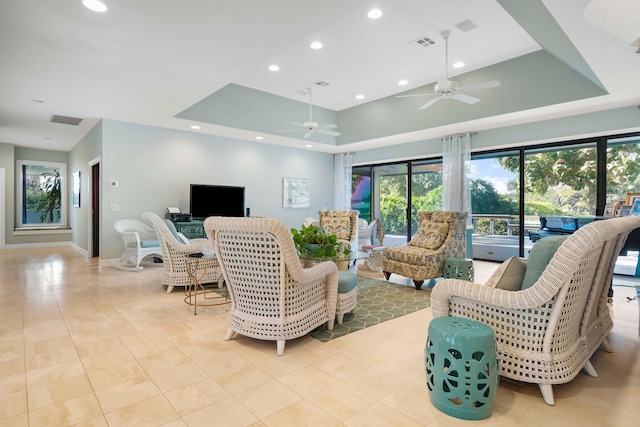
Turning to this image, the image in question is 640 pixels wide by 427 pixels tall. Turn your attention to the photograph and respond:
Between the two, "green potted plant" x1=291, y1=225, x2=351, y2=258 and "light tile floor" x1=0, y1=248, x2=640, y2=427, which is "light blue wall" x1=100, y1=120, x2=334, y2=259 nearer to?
"light tile floor" x1=0, y1=248, x2=640, y2=427

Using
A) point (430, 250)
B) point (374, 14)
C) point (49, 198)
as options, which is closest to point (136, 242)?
point (430, 250)

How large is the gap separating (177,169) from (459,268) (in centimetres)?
549

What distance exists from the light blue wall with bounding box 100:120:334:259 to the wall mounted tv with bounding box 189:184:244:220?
276mm

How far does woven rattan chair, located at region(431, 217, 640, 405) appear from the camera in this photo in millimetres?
1819

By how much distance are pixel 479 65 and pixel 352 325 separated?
4822 mm

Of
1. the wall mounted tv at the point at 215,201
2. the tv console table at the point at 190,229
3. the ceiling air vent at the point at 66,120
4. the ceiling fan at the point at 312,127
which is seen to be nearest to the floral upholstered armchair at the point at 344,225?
the ceiling fan at the point at 312,127

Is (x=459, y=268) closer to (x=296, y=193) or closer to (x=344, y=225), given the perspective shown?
(x=344, y=225)

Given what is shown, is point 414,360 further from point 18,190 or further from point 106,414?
point 18,190

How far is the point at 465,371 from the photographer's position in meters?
1.79

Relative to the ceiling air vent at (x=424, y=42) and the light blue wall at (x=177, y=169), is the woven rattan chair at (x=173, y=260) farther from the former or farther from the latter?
the ceiling air vent at (x=424, y=42)

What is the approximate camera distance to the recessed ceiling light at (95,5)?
8.71 ft

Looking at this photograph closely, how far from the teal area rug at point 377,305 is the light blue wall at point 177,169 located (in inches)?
154

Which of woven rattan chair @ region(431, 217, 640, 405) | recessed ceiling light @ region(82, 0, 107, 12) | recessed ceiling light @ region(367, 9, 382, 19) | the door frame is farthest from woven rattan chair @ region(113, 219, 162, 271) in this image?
woven rattan chair @ region(431, 217, 640, 405)

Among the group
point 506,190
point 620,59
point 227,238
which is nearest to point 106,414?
point 227,238
